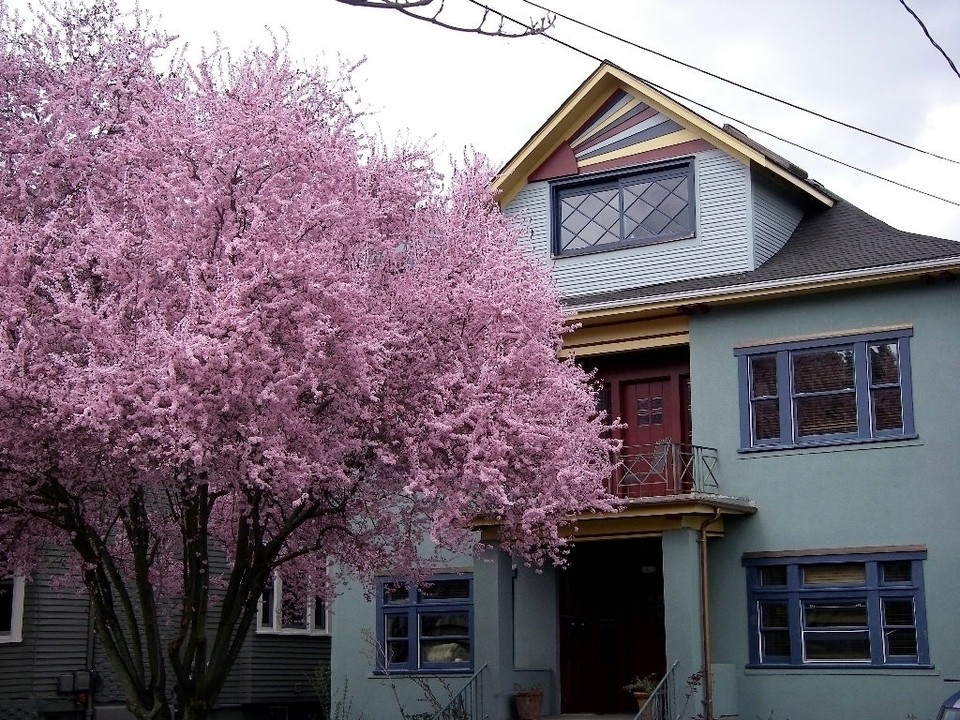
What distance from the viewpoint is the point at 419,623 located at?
2062 centimetres

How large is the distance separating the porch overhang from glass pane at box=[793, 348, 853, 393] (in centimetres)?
182

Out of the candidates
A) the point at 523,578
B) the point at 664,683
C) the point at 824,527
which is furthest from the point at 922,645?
the point at 523,578

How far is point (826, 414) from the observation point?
59.5ft

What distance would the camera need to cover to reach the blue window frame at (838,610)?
55.9 feet

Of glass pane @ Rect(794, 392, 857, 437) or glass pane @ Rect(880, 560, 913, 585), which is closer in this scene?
glass pane @ Rect(880, 560, 913, 585)

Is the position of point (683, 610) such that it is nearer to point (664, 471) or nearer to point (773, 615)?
point (773, 615)

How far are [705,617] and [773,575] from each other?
126cm

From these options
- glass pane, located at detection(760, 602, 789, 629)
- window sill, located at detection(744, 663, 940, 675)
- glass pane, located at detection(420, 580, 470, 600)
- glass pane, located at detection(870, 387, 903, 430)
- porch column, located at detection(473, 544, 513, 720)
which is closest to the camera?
window sill, located at detection(744, 663, 940, 675)

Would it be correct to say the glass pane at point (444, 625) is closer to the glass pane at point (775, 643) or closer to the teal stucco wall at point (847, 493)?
the teal stucco wall at point (847, 493)

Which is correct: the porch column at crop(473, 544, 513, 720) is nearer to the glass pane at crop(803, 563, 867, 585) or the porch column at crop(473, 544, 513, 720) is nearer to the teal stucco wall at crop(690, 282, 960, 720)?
the teal stucco wall at crop(690, 282, 960, 720)

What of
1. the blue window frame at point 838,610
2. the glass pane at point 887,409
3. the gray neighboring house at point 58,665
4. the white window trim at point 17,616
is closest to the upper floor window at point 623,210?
the glass pane at point 887,409

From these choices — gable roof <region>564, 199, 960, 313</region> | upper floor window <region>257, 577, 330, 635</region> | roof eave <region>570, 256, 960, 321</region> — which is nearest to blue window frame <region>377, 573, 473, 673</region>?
roof eave <region>570, 256, 960, 321</region>

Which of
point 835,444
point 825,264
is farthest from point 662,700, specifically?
point 825,264

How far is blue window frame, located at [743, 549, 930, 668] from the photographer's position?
55.9 ft
